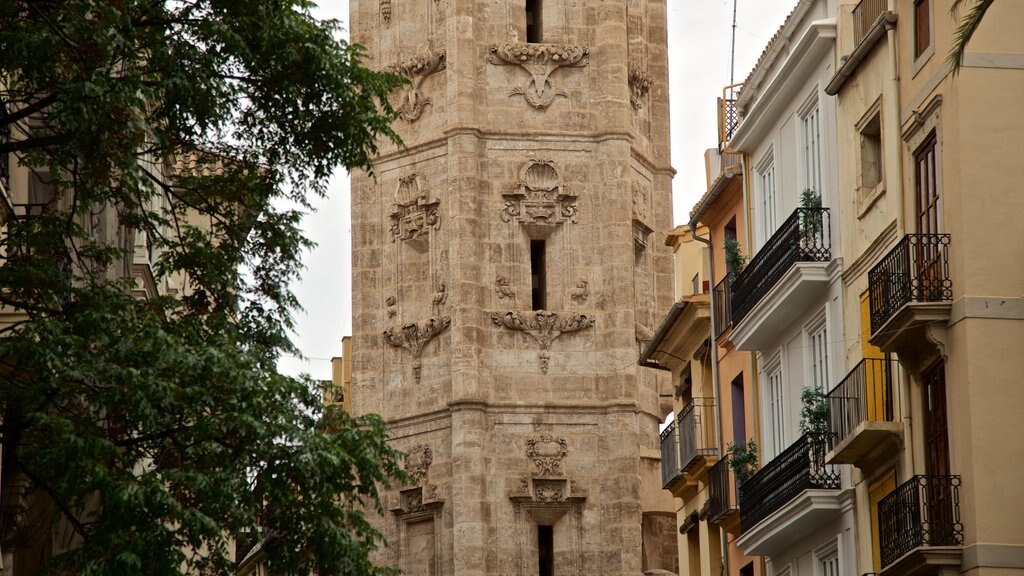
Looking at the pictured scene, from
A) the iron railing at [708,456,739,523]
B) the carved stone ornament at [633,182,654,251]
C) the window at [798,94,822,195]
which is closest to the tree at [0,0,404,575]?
the window at [798,94,822,195]

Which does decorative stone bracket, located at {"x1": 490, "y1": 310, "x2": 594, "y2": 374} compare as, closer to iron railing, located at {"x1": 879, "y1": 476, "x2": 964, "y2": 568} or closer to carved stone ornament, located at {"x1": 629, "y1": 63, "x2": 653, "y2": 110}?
carved stone ornament, located at {"x1": 629, "y1": 63, "x2": 653, "y2": 110}

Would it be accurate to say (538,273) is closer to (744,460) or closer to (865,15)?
(744,460)

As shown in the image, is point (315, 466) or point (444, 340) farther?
point (444, 340)

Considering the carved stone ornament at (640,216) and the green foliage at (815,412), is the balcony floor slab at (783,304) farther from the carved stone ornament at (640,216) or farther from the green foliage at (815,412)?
the carved stone ornament at (640,216)

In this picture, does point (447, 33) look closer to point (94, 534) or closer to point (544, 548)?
point (544, 548)

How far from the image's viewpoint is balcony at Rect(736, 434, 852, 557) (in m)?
25.5

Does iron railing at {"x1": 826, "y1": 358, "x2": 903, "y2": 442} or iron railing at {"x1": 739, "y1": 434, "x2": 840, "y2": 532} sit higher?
iron railing at {"x1": 826, "y1": 358, "x2": 903, "y2": 442}

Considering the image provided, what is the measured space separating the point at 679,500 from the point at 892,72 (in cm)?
→ 1342

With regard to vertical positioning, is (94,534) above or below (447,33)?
below

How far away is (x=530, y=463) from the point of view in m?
47.3

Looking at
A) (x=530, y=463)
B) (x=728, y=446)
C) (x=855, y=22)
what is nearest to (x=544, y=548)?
(x=530, y=463)

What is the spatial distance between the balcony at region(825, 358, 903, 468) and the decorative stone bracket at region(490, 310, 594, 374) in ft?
74.9

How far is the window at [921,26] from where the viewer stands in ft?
75.6

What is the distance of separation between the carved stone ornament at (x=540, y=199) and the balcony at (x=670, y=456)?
44.3ft
